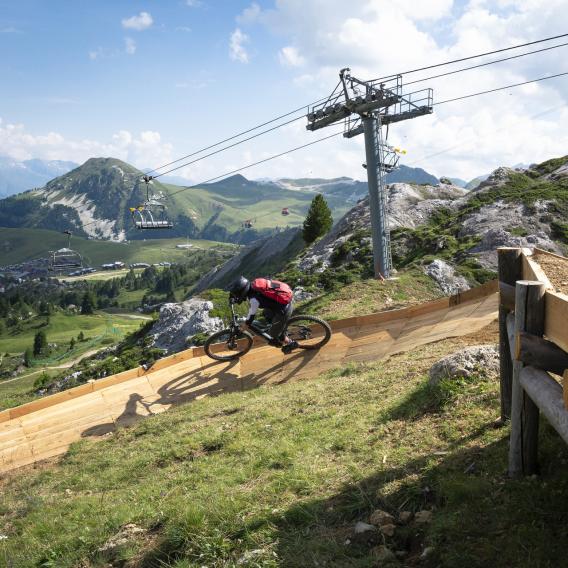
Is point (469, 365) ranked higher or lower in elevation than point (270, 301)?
lower

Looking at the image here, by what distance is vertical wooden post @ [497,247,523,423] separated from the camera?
6.56 metres

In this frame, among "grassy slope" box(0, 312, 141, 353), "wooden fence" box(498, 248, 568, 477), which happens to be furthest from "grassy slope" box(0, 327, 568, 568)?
"grassy slope" box(0, 312, 141, 353)

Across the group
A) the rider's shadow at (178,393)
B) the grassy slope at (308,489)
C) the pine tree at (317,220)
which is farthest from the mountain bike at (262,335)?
the pine tree at (317,220)

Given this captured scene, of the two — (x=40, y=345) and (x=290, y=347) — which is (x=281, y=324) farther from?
(x=40, y=345)

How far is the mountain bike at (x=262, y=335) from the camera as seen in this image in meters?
14.8

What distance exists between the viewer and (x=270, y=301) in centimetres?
1375

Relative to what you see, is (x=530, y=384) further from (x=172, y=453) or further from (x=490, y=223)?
(x=490, y=223)

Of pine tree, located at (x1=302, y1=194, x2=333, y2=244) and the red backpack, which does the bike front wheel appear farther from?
pine tree, located at (x1=302, y1=194, x2=333, y2=244)

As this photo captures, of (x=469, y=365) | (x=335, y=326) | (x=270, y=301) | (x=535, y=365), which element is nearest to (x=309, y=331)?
(x=335, y=326)

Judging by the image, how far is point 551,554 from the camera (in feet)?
13.7

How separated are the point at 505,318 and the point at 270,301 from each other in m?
7.69

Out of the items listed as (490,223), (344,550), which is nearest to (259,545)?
(344,550)

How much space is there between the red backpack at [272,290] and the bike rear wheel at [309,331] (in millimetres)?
1006

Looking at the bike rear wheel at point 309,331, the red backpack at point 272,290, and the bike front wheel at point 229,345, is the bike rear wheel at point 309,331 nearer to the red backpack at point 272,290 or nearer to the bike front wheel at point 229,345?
the red backpack at point 272,290
